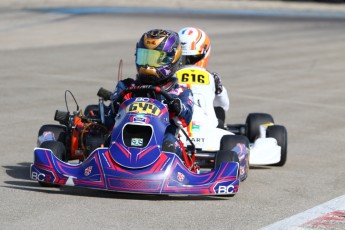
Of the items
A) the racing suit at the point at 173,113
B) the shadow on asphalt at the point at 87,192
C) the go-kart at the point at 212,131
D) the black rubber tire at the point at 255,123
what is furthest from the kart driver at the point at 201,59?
the shadow on asphalt at the point at 87,192

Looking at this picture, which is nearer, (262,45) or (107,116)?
(107,116)

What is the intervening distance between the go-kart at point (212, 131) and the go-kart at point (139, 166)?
3.07 feet

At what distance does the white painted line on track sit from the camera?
669cm

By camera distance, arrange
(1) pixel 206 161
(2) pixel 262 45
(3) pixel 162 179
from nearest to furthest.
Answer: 1. (3) pixel 162 179
2. (1) pixel 206 161
3. (2) pixel 262 45

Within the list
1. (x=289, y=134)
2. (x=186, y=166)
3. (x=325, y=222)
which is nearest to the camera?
(x=325, y=222)

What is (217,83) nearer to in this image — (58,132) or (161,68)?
(161,68)

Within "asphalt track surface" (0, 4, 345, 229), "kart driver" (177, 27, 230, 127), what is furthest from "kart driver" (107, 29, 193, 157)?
"kart driver" (177, 27, 230, 127)

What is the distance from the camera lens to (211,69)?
18.5 m

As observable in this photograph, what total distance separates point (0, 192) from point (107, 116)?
1.22m

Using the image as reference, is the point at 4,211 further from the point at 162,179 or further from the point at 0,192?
the point at 162,179

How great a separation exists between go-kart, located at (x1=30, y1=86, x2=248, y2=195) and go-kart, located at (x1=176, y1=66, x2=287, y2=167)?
0.94 m

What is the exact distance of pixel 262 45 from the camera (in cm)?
2322

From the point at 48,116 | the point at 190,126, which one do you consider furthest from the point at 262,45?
the point at 190,126

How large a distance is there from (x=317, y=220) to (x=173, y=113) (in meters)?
1.71
